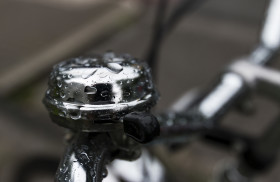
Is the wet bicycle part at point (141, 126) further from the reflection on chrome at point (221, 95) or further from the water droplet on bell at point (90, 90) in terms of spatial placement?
the reflection on chrome at point (221, 95)

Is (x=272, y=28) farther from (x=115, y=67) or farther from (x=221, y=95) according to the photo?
(x=115, y=67)

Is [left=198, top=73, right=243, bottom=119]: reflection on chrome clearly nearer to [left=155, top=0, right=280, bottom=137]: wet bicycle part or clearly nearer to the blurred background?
[left=155, top=0, right=280, bottom=137]: wet bicycle part

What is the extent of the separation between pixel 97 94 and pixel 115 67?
26 millimetres


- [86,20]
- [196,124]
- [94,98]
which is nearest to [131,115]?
[94,98]

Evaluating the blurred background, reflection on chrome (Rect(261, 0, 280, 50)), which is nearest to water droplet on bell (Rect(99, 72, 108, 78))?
reflection on chrome (Rect(261, 0, 280, 50))

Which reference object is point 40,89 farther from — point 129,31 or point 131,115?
point 131,115

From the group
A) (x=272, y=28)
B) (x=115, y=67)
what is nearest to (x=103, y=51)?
(x=272, y=28)

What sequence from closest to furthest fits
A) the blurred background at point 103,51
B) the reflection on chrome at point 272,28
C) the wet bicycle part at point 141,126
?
the wet bicycle part at point 141,126 < the reflection on chrome at point 272,28 < the blurred background at point 103,51

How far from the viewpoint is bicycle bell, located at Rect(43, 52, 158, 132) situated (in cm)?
24

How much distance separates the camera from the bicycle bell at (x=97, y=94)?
24 centimetres

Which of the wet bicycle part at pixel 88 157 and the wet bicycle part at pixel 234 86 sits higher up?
the wet bicycle part at pixel 88 157

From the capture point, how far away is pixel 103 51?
4.53 ft

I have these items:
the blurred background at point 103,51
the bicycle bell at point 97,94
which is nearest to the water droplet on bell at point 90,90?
the bicycle bell at point 97,94

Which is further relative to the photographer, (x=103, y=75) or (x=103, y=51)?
(x=103, y=51)
